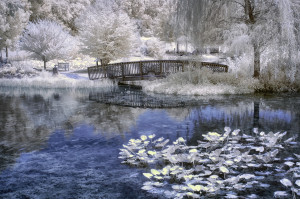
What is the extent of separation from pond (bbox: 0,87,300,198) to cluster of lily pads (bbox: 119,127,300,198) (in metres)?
0.25

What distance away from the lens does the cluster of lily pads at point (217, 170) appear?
17.0ft

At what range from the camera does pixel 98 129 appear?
9.70 meters

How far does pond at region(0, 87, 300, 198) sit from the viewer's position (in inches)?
222

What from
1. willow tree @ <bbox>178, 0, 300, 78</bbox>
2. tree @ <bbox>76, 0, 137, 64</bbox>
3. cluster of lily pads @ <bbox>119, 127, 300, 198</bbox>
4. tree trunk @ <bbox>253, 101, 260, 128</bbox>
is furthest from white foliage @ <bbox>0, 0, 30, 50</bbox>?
cluster of lily pads @ <bbox>119, 127, 300, 198</bbox>

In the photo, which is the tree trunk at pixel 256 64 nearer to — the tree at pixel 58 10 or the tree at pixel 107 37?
the tree at pixel 107 37

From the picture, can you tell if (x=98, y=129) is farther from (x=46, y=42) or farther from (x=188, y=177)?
(x=46, y=42)

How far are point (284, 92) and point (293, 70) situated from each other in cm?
225

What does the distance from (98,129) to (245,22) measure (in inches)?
456

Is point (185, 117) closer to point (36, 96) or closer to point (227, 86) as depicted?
point (227, 86)

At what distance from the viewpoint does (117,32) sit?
2661 centimetres

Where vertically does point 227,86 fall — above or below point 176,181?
above

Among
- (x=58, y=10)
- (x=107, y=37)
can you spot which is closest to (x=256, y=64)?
(x=107, y=37)

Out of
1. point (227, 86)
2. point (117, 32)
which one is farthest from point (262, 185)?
point (117, 32)

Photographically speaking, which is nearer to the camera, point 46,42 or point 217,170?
point 217,170
